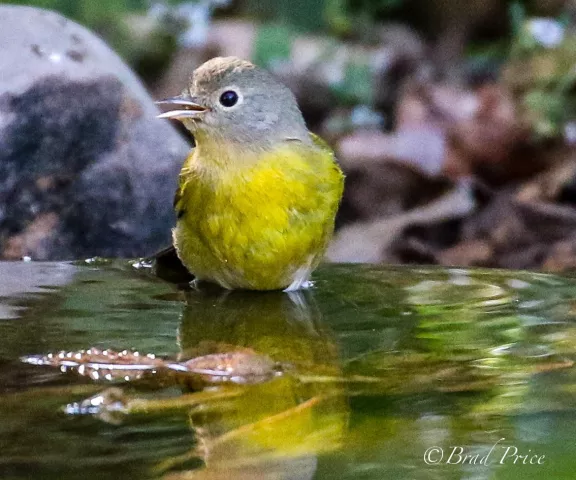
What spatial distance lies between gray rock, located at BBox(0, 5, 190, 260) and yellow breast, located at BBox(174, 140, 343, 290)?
2.83ft

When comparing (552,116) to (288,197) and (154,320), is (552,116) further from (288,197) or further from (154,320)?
(154,320)

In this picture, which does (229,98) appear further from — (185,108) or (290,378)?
(290,378)

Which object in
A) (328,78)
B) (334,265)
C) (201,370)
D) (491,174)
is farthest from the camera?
(328,78)

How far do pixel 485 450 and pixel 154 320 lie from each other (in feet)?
5.31

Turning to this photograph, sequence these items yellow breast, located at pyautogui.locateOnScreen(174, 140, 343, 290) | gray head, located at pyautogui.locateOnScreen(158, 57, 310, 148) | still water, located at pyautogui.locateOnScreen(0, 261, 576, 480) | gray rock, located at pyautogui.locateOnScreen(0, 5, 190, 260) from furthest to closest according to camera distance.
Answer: gray rock, located at pyautogui.locateOnScreen(0, 5, 190, 260), gray head, located at pyautogui.locateOnScreen(158, 57, 310, 148), yellow breast, located at pyautogui.locateOnScreen(174, 140, 343, 290), still water, located at pyautogui.locateOnScreen(0, 261, 576, 480)

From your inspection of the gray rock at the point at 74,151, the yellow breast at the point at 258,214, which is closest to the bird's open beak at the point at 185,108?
the yellow breast at the point at 258,214

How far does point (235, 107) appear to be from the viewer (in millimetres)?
4508

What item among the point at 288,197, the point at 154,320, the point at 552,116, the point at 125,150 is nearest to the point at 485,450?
the point at 154,320

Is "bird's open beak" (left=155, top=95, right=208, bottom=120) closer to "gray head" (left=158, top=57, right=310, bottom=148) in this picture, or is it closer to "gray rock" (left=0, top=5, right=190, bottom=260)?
"gray head" (left=158, top=57, right=310, bottom=148)

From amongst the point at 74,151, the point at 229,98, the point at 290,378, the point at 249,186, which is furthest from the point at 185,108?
the point at 290,378

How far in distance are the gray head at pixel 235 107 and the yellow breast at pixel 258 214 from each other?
8 centimetres

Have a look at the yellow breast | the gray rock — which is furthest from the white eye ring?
the gray rock

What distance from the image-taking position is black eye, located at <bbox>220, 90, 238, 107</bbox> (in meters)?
4.50

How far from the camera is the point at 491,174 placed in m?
7.95
